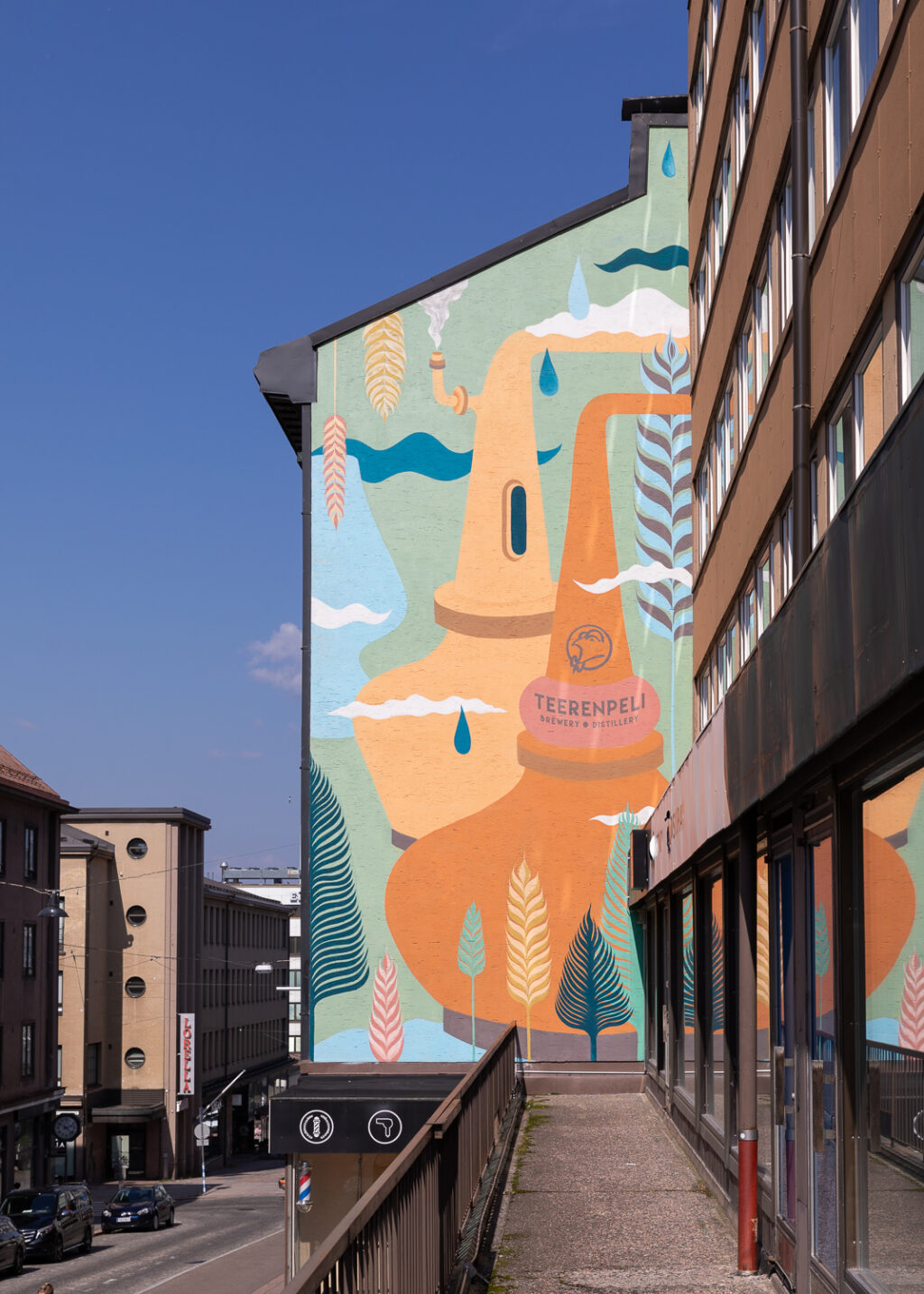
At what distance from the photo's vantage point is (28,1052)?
194 ft

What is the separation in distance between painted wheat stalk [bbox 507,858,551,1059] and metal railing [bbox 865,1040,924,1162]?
60.8 ft

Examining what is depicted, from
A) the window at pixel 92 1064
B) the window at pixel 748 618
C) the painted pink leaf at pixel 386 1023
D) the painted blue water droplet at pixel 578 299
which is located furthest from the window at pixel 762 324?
the window at pixel 92 1064

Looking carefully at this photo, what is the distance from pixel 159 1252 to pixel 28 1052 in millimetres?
13505

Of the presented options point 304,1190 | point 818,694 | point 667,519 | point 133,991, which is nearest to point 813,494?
point 818,694

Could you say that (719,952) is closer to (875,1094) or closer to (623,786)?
(875,1094)

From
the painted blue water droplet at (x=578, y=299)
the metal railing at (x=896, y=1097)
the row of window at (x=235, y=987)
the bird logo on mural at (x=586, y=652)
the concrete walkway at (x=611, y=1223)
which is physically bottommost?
the row of window at (x=235, y=987)

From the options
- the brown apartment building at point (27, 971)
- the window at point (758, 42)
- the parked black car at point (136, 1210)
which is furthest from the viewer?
the brown apartment building at point (27, 971)

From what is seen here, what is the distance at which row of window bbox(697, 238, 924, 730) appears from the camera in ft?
28.7

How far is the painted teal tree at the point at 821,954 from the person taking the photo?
8922 mm

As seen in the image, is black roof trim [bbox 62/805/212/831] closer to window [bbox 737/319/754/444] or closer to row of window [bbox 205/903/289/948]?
row of window [bbox 205/903/289/948]

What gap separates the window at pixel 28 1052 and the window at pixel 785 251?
52.2 meters

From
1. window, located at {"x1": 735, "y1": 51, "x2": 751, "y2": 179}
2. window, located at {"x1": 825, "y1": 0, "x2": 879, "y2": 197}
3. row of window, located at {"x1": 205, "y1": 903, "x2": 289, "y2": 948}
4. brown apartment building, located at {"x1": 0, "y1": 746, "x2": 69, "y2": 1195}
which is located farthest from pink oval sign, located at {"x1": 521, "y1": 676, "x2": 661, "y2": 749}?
row of window, located at {"x1": 205, "y1": 903, "x2": 289, "y2": 948}

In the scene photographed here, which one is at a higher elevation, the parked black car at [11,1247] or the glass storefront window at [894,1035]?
the glass storefront window at [894,1035]

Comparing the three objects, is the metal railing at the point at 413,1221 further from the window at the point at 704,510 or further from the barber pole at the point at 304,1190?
the barber pole at the point at 304,1190
